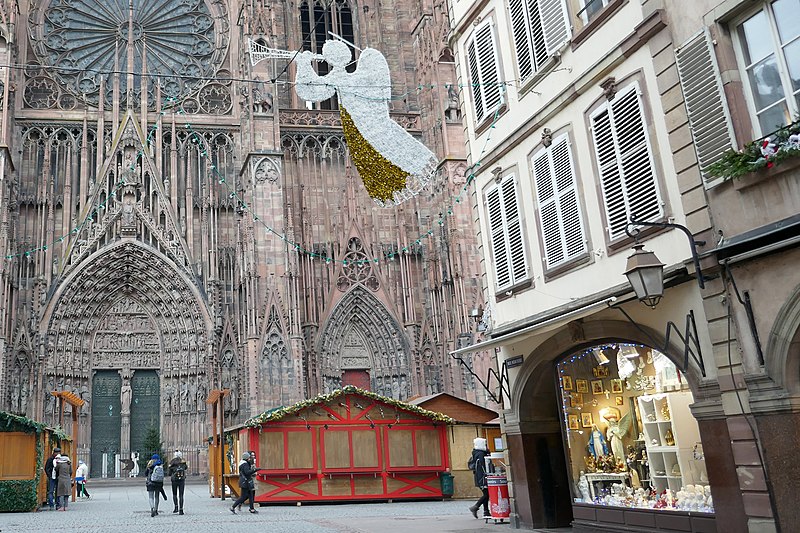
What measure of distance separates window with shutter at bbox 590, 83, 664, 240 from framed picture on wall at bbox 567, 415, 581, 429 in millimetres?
2940

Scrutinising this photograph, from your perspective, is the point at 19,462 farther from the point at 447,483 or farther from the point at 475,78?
the point at 475,78

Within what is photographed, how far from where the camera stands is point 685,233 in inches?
356

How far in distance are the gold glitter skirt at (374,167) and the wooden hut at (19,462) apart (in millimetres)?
10012

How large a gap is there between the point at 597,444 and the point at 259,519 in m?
6.93

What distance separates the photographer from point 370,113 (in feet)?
59.1

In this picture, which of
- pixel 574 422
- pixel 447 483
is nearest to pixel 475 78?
pixel 574 422

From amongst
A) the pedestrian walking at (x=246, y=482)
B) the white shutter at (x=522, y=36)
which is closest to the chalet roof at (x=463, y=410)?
the pedestrian walking at (x=246, y=482)

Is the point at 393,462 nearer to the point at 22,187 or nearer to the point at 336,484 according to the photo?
the point at 336,484

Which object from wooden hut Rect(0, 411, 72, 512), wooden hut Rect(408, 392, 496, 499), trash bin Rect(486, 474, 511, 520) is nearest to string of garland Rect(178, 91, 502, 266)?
wooden hut Rect(408, 392, 496, 499)

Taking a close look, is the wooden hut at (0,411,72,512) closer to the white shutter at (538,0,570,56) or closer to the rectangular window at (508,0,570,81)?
the rectangular window at (508,0,570,81)

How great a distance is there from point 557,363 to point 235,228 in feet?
72.9

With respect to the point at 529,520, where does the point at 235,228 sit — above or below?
above

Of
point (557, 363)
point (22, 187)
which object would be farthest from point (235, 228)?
point (557, 363)

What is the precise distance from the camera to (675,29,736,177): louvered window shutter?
28.0ft
